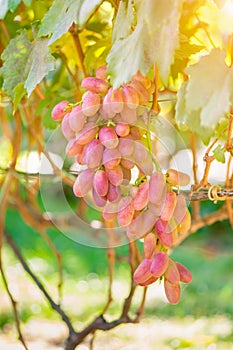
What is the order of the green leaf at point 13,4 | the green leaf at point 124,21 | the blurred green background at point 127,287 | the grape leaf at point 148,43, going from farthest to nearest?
the blurred green background at point 127,287, the green leaf at point 13,4, the green leaf at point 124,21, the grape leaf at point 148,43

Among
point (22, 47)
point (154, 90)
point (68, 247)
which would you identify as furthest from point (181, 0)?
point (68, 247)

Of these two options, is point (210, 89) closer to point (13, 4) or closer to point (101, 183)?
point (101, 183)

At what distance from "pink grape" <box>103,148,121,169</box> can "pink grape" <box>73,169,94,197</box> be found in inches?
1.0

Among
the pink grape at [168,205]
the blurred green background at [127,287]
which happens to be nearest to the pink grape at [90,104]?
the pink grape at [168,205]

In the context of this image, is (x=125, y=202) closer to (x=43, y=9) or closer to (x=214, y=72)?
(x=214, y=72)

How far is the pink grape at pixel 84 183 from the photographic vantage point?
65cm

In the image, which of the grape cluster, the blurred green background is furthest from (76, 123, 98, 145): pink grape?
the blurred green background

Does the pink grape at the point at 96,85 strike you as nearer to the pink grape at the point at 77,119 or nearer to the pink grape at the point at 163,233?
the pink grape at the point at 77,119

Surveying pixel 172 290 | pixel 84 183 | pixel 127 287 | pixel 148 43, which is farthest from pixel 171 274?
pixel 127 287

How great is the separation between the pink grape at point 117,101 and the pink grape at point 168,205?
9 centimetres

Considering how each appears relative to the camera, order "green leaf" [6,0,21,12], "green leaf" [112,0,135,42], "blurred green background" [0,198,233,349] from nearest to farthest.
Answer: "green leaf" [112,0,135,42], "green leaf" [6,0,21,12], "blurred green background" [0,198,233,349]

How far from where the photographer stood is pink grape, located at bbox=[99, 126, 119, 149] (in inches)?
24.6

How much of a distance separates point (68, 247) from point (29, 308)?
32 cm

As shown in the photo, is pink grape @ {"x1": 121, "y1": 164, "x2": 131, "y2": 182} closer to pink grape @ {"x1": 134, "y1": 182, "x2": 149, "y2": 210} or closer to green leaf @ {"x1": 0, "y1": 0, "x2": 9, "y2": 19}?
pink grape @ {"x1": 134, "y1": 182, "x2": 149, "y2": 210}
